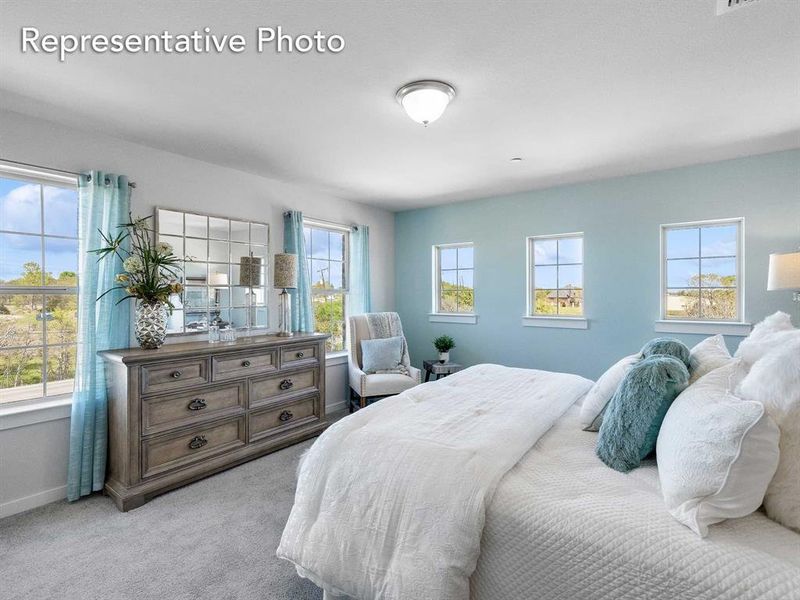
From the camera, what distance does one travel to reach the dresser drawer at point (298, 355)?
11.7 ft

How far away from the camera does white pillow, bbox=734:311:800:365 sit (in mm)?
1507

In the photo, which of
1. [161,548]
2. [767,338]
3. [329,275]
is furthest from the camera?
[329,275]

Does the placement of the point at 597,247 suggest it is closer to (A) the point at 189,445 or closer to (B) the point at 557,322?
(B) the point at 557,322

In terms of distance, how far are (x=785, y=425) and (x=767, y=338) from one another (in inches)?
24.1

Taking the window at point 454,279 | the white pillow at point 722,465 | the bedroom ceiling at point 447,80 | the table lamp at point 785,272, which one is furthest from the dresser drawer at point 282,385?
the table lamp at point 785,272

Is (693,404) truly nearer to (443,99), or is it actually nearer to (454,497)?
(454,497)

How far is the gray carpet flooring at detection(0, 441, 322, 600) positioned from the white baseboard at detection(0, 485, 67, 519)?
6 cm

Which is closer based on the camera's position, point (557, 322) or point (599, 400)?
point (599, 400)

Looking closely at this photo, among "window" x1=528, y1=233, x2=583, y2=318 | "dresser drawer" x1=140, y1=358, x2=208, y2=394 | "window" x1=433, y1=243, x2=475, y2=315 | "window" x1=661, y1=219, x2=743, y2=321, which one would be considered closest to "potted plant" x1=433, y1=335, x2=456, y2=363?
"window" x1=433, y1=243, x2=475, y2=315

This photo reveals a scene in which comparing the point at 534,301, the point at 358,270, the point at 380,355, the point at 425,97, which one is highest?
the point at 425,97

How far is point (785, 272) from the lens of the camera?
2881mm

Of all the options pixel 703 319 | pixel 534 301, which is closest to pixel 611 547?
pixel 703 319

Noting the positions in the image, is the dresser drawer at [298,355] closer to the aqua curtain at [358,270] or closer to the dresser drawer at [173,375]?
the dresser drawer at [173,375]

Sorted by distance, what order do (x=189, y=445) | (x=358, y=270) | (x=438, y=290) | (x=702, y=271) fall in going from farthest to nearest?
(x=438, y=290), (x=358, y=270), (x=702, y=271), (x=189, y=445)
